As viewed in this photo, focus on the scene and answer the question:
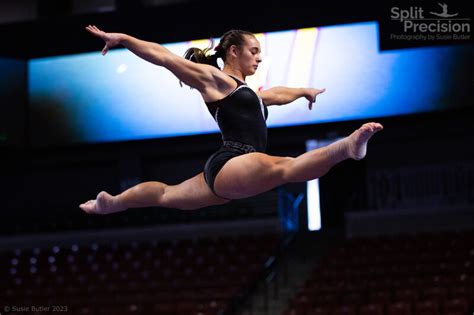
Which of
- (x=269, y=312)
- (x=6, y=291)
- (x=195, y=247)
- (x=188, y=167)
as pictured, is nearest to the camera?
(x=269, y=312)

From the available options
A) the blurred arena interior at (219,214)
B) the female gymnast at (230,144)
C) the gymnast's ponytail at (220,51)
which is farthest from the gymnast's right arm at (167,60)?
the blurred arena interior at (219,214)

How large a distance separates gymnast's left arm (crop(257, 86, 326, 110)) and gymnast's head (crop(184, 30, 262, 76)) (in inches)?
15.5

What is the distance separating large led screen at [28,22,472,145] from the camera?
39.1 ft

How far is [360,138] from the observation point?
358 centimetres

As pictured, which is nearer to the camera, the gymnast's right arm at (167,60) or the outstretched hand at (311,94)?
the gymnast's right arm at (167,60)

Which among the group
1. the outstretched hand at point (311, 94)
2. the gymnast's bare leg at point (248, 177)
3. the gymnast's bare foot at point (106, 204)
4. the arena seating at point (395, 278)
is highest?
the outstretched hand at point (311, 94)

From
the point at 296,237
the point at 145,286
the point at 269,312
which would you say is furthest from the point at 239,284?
the point at 296,237

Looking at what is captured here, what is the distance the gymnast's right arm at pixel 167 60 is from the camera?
3957mm

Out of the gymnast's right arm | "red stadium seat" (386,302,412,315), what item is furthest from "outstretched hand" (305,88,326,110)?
"red stadium seat" (386,302,412,315)

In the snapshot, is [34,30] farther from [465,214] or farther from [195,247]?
[465,214]

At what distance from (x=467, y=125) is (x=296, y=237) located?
129 inches

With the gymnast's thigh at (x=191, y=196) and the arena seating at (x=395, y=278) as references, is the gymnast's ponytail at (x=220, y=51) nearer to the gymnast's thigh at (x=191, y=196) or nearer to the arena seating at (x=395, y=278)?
the gymnast's thigh at (x=191, y=196)

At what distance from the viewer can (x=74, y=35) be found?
42.8 ft

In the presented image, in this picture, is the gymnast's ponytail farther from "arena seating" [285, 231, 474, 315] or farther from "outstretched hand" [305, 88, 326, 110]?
"arena seating" [285, 231, 474, 315]
